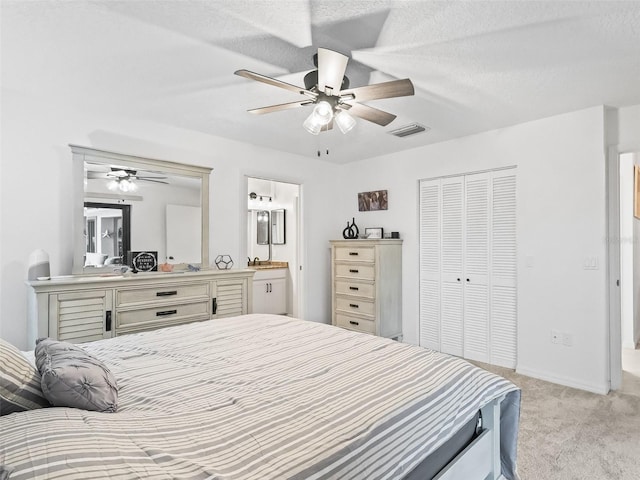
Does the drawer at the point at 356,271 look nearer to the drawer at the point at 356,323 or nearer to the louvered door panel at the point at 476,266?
the drawer at the point at 356,323

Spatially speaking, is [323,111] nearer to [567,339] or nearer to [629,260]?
[567,339]

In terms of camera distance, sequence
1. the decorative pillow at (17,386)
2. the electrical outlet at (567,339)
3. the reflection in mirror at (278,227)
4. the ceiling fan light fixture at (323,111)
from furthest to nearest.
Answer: the reflection in mirror at (278,227)
the electrical outlet at (567,339)
the ceiling fan light fixture at (323,111)
the decorative pillow at (17,386)

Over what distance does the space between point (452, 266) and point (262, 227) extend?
11.0 ft

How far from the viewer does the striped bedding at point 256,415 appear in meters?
0.75

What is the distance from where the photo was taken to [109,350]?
1.70 metres

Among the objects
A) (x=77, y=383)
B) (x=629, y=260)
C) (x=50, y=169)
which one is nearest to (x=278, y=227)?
(x=50, y=169)

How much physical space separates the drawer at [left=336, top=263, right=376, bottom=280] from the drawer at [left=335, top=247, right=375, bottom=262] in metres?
0.08

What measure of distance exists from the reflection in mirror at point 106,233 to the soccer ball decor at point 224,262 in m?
0.88

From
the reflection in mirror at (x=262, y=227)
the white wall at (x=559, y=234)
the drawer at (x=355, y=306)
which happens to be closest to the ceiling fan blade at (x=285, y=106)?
the white wall at (x=559, y=234)

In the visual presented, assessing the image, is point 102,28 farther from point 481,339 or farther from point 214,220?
point 481,339

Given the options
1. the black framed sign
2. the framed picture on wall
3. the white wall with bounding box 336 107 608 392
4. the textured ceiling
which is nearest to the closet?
the white wall with bounding box 336 107 608 392

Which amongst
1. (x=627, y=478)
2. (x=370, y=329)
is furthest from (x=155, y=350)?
(x=370, y=329)

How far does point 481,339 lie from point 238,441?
3485 millimetres

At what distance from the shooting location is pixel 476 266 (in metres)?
3.77
